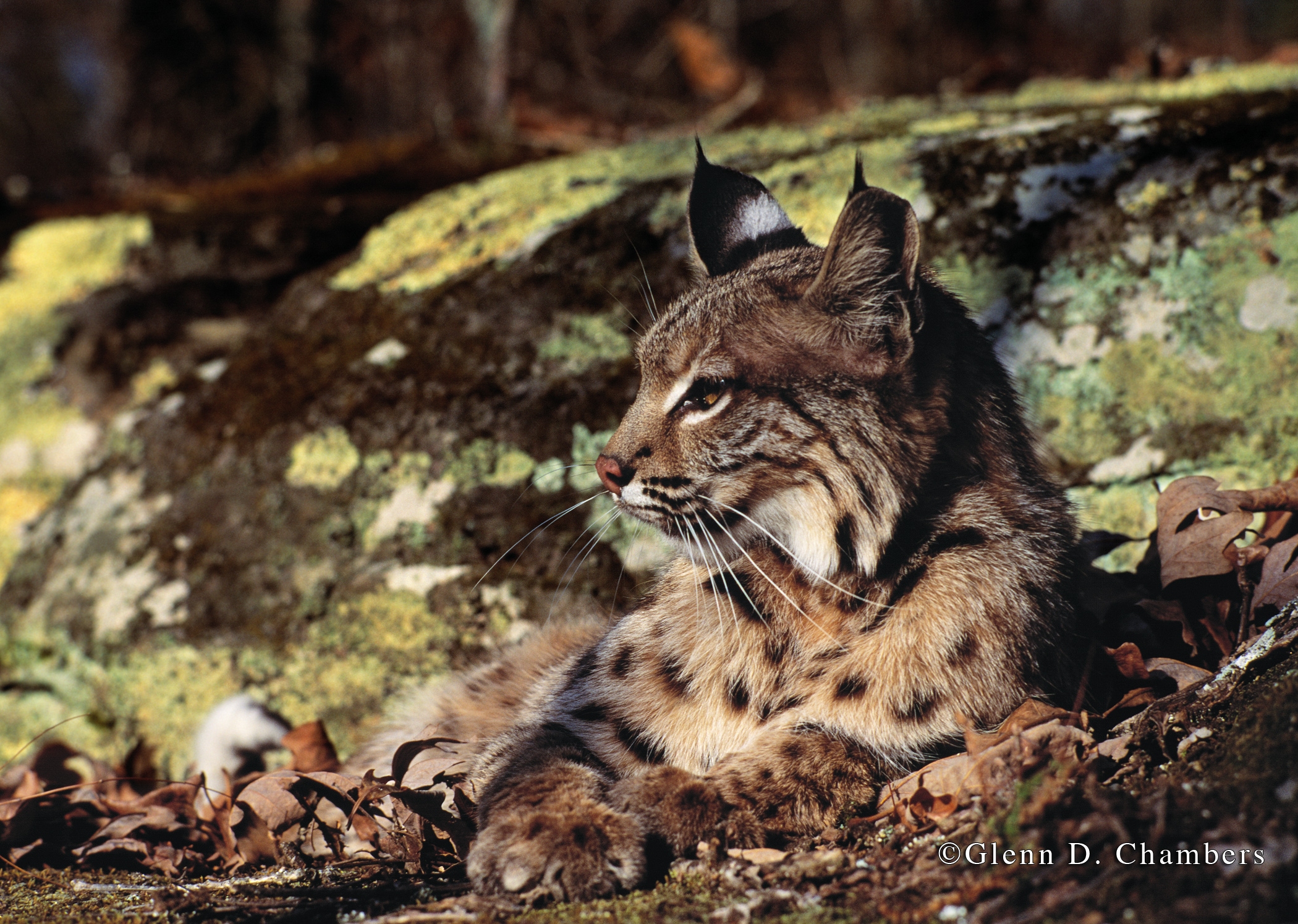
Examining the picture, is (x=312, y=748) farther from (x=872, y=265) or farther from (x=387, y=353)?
(x=872, y=265)

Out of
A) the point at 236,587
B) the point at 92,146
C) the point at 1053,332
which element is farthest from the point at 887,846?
the point at 92,146

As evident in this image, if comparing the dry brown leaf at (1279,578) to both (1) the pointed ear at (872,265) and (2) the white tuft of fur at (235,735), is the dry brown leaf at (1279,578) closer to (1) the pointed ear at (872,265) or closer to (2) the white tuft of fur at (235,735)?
(1) the pointed ear at (872,265)

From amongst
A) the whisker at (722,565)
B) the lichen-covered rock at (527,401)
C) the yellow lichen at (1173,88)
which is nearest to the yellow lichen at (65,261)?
the lichen-covered rock at (527,401)

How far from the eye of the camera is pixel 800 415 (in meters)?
2.36

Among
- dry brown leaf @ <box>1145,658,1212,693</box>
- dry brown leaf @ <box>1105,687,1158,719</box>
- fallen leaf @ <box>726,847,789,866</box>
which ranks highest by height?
dry brown leaf @ <box>1145,658,1212,693</box>

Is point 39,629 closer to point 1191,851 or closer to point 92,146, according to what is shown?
point 1191,851

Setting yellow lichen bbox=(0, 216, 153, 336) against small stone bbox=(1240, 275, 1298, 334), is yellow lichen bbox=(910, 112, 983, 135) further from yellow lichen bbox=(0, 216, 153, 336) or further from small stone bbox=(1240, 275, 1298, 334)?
yellow lichen bbox=(0, 216, 153, 336)

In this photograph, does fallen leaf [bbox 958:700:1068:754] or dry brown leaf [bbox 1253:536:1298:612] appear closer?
fallen leaf [bbox 958:700:1068:754]

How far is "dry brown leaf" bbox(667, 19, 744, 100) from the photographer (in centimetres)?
1111

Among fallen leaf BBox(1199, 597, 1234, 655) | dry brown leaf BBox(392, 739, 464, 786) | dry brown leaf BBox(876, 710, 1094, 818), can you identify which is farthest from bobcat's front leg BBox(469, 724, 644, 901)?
fallen leaf BBox(1199, 597, 1234, 655)

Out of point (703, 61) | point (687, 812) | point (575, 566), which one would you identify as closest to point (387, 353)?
point (575, 566)

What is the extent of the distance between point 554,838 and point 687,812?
31cm

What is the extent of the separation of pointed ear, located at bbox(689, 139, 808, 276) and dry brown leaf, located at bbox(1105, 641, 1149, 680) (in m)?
1.41

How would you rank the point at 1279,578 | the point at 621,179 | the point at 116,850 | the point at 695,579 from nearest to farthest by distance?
Result: the point at 1279,578 < the point at 695,579 < the point at 116,850 < the point at 621,179
